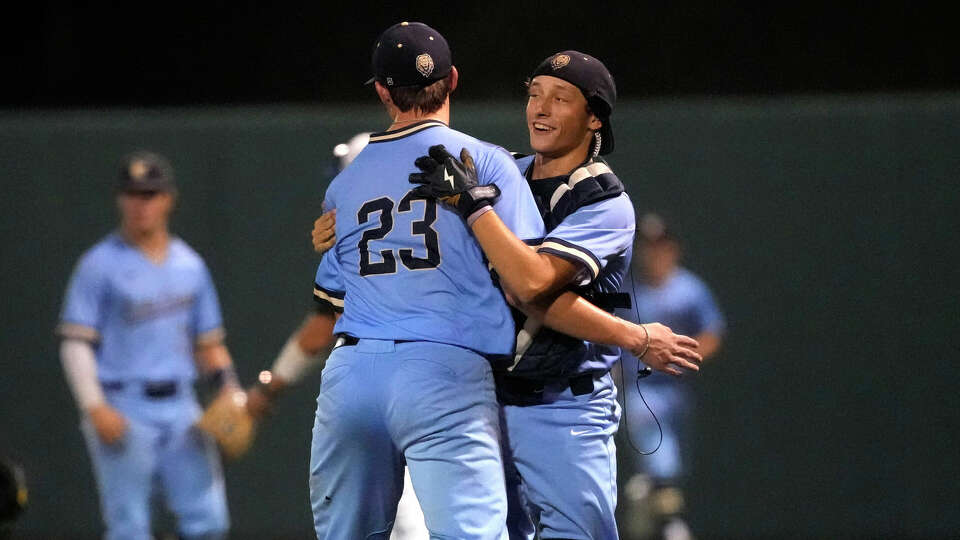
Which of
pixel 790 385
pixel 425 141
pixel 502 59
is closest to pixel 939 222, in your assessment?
pixel 790 385

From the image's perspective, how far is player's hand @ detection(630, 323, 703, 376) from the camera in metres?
3.50

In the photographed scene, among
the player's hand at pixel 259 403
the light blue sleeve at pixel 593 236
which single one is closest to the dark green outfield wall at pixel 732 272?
the player's hand at pixel 259 403

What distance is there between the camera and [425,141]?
3279mm

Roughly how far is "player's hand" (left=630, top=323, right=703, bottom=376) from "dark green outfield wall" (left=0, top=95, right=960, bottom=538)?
3.57 metres

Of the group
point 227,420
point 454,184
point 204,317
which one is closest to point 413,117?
point 454,184

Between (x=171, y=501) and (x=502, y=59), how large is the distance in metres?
4.14

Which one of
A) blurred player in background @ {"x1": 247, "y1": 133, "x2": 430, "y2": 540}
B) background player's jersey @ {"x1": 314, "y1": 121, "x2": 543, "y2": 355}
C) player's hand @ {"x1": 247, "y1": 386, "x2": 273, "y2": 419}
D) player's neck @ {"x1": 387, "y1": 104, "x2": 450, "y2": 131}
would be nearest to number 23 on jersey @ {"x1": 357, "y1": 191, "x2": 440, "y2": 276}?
background player's jersey @ {"x1": 314, "y1": 121, "x2": 543, "y2": 355}

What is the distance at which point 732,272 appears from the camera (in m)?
7.10

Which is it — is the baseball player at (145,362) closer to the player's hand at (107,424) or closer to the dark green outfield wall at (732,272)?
the player's hand at (107,424)

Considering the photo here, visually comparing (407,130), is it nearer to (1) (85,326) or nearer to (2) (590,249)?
(2) (590,249)

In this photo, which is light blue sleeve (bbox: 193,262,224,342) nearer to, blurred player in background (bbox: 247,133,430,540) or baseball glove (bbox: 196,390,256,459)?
baseball glove (bbox: 196,390,256,459)

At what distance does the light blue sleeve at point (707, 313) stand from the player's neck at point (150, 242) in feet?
9.46

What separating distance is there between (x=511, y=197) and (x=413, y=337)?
456 millimetres

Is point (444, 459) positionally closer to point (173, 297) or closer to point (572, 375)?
point (572, 375)
